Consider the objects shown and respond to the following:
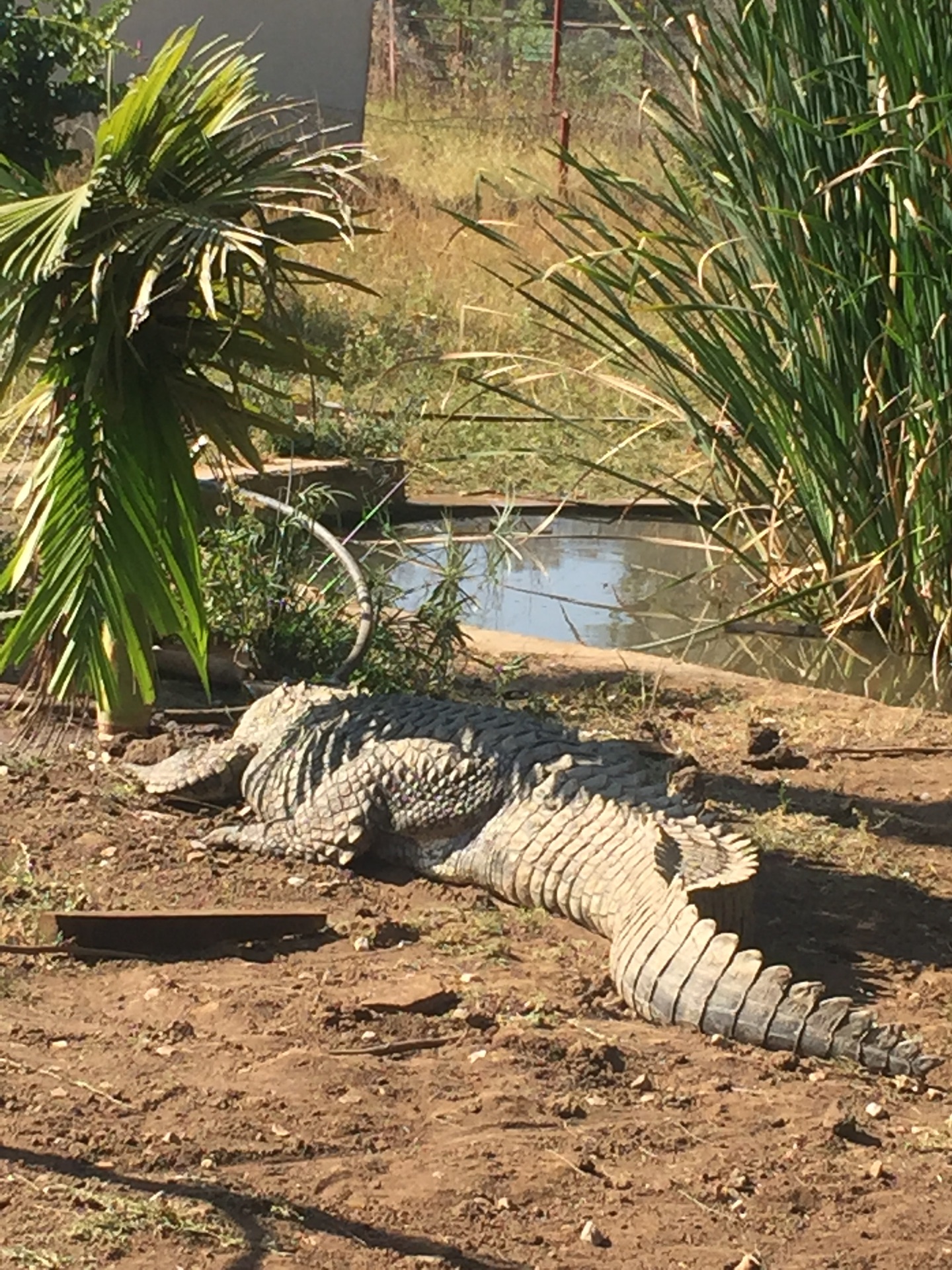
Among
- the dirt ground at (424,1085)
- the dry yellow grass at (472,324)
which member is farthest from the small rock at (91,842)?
the dry yellow grass at (472,324)

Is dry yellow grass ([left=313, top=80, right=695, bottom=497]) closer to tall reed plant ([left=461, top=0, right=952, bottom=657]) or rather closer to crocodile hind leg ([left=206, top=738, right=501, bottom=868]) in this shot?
tall reed plant ([left=461, top=0, right=952, bottom=657])

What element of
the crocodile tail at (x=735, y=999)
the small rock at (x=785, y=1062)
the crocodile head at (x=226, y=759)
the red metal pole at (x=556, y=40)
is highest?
the red metal pole at (x=556, y=40)

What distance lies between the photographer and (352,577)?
5.35 metres

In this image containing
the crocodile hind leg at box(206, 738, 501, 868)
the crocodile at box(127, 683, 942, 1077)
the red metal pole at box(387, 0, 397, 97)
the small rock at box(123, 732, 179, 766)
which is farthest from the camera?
the red metal pole at box(387, 0, 397, 97)

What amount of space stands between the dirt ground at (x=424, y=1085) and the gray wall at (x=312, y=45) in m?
12.3

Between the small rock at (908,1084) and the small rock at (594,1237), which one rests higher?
the small rock at (594,1237)

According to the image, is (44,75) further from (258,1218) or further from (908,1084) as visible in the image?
(258,1218)

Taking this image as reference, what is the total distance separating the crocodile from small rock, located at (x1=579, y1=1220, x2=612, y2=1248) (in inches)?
34.9

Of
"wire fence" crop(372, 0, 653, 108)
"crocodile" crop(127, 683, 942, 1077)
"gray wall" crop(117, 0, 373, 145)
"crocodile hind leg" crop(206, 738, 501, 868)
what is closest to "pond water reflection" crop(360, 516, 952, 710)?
"crocodile" crop(127, 683, 942, 1077)

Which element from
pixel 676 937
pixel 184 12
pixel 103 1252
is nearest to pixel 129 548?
pixel 676 937

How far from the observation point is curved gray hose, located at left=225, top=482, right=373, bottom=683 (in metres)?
5.20

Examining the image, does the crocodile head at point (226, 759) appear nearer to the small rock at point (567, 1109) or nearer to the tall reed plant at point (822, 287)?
the tall reed plant at point (822, 287)

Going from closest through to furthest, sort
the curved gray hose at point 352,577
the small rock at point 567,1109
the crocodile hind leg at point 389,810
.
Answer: the small rock at point 567,1109, the crocodile hind leg at point 389,810, the curved gray hose at point 352,577

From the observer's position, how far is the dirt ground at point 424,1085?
2.48 m
